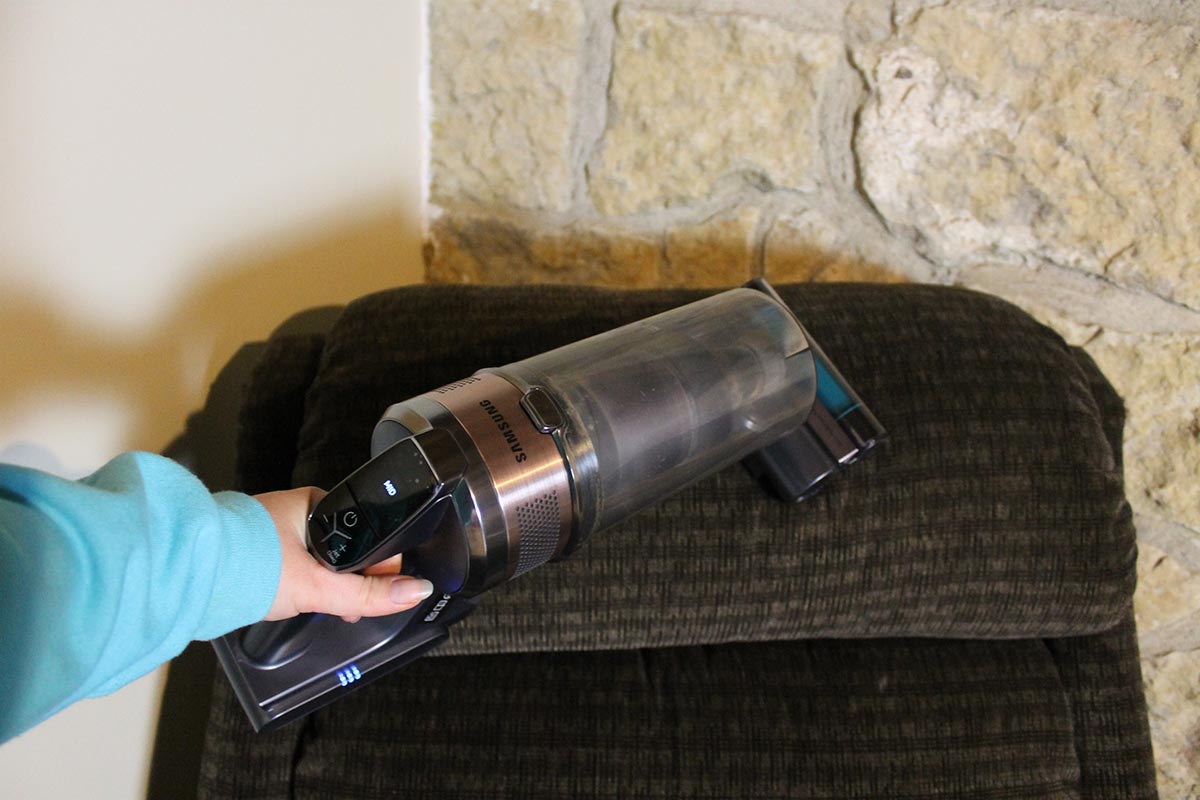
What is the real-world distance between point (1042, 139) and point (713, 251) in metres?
0.42

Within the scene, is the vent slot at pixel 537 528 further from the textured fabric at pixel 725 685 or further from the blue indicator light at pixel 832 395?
the blue indicator light at pixel 832 395

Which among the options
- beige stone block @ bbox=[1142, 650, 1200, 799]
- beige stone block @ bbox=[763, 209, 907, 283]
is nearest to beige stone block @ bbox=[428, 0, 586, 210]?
beige stone block @ bbox=[763, 209, 907, 283]

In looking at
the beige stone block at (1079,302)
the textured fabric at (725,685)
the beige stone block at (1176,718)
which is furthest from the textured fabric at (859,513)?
the beige stone block at (1176,718)

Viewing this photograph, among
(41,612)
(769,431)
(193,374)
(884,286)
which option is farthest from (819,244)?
(41,612)

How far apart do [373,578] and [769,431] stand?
0.35m

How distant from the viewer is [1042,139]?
104 cm

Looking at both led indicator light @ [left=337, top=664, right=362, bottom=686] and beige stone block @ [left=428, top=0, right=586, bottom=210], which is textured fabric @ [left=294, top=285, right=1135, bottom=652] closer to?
led indicator light @ [left=337, top=664, right=362, bottom=686]

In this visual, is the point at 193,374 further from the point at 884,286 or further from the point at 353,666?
the point at 884,286

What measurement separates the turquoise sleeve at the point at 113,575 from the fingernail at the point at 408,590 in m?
0.08

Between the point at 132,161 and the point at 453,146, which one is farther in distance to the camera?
the point at 453,146

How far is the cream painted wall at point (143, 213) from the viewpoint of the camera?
0.63m

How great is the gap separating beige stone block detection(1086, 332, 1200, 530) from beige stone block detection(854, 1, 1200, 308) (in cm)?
7

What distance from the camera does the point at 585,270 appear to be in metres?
1.24

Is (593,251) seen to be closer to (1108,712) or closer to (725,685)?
(725,685)
